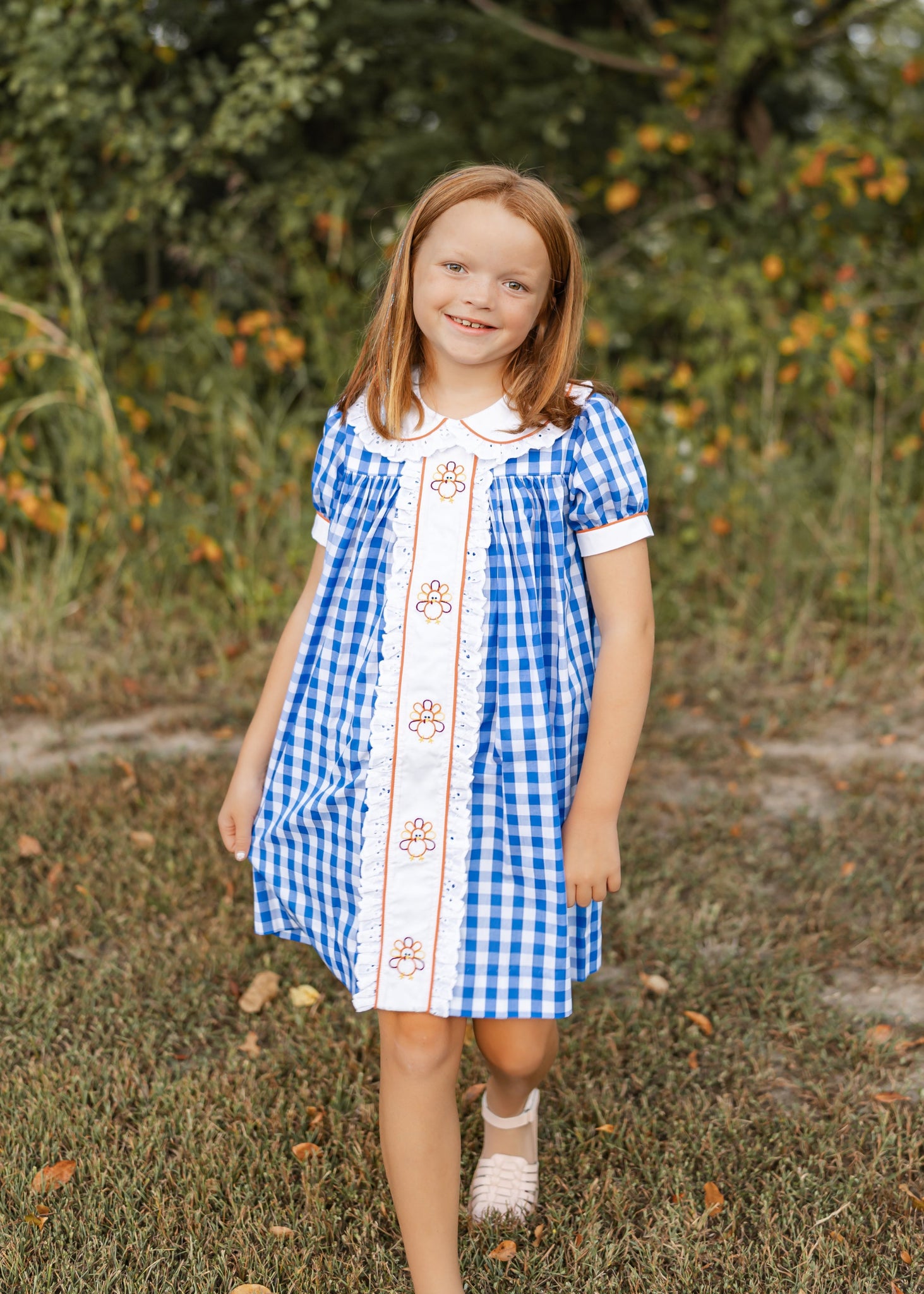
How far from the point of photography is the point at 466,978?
5.92ft

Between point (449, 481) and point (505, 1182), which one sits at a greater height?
point (449, 481)

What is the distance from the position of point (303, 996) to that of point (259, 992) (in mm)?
105

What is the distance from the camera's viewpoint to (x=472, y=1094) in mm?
2410

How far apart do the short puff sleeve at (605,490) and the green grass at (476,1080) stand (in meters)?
1.13

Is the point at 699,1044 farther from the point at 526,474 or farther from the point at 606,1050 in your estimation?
the point at 526,474

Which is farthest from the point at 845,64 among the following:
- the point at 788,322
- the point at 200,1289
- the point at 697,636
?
the point at 200,1289

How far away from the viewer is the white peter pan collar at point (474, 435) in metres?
1.85

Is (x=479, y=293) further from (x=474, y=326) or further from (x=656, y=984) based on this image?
(x=656, y=984)

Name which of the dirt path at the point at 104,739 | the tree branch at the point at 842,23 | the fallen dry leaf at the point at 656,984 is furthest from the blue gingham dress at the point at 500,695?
the tree branch at the point at 842,23

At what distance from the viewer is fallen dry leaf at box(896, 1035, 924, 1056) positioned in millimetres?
2512

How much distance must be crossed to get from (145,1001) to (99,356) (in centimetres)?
339

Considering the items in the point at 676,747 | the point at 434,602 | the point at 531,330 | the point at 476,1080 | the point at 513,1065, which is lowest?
the point at 476,1080

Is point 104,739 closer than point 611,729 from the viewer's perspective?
No

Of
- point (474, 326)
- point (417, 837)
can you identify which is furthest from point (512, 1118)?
point (474, 326)
